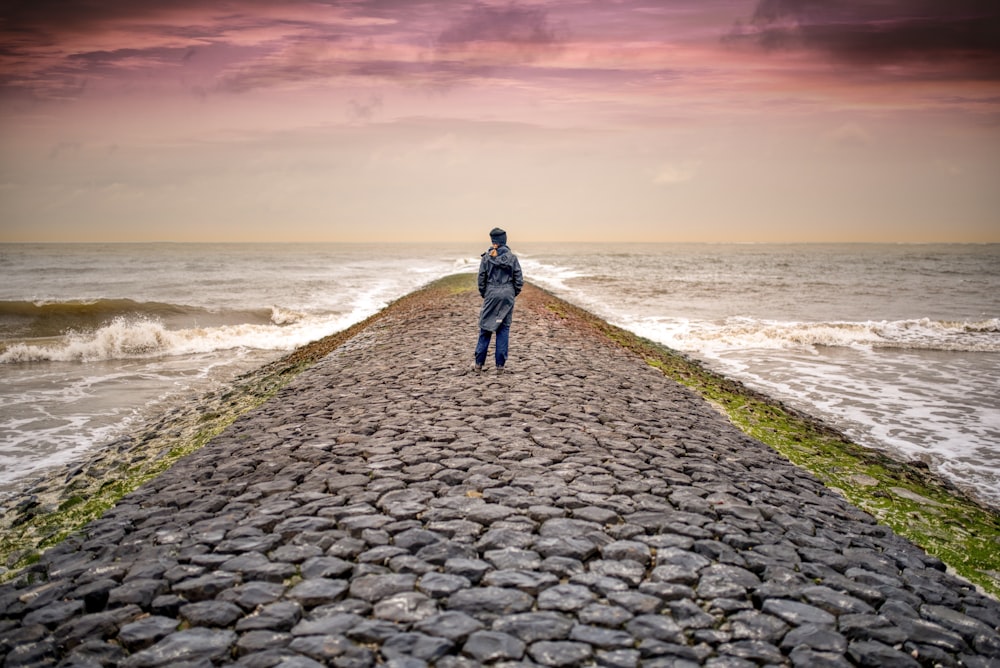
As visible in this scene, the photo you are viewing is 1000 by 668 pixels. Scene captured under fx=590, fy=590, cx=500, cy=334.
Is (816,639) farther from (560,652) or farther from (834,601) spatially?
(560,652)

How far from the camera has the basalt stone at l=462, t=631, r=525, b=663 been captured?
12.5 feet

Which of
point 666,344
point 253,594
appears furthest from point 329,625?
point 666,344

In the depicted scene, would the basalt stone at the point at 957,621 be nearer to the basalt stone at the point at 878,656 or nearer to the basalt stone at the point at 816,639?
the basalt stone at the point at 878,656

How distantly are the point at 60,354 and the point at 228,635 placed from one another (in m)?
19.9

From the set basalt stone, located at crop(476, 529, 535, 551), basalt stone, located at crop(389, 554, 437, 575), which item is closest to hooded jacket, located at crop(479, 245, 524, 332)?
basalt stone, located at crop(476, 529, 535, 551)

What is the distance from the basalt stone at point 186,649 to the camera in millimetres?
3779

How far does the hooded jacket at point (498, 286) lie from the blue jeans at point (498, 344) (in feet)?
0.45

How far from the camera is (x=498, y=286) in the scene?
37.8 feet

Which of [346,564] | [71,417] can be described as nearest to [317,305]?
[71,417]

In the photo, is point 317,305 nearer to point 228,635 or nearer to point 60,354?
point 60,354

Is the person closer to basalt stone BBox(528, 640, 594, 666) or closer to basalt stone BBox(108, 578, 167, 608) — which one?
basalt stone BBox(108, 578, 167, 608)

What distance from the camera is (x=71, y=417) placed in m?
12.6

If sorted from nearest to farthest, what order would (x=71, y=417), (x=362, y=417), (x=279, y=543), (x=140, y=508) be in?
(x=279, y=543)
(x=140, y=508)
(x=362, y=417)
(x=71, y=417)

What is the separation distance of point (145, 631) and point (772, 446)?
8700mm
